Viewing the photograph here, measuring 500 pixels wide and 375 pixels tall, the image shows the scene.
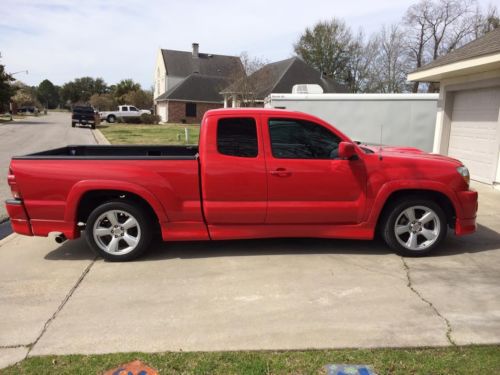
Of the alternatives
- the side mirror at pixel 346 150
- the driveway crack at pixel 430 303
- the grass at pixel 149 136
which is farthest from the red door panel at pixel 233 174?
the grass at pixel 149 136

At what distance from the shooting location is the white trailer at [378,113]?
14578mm

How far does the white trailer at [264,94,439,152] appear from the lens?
1458 centimetres

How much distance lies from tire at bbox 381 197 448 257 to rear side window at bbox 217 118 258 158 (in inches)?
73.5

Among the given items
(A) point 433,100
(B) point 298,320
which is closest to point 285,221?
(B) point 298,320

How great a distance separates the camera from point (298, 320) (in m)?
3.82

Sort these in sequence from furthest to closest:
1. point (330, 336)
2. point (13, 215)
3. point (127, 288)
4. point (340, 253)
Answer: point (340, 253)
point (13, 215)
point (127, 288)
point (330, 336)

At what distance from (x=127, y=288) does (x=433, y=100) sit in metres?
12.9

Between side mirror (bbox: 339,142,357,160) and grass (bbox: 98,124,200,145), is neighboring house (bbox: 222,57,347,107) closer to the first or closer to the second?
grass (bbox: 98,124,200,145)

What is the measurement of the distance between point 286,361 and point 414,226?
2931 mm

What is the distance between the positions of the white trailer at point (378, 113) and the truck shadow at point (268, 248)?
8995 millimetres

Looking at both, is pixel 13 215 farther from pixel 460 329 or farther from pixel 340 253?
pixel 460 329

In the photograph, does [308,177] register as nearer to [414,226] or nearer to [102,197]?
[414,226]

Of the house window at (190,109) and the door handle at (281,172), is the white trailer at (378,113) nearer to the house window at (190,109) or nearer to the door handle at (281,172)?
the door handle at (281,172)

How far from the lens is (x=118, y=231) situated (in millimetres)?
5258
